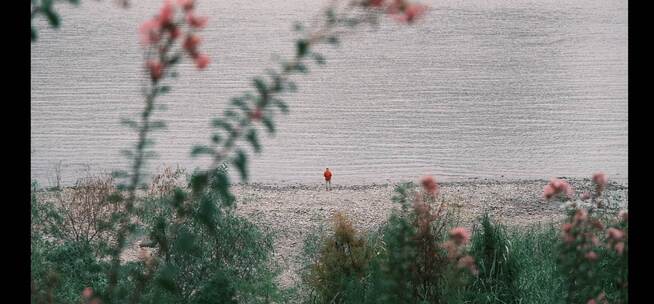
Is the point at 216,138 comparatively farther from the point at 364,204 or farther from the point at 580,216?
the point at 364,204

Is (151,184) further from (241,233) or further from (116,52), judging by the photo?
(116,52)

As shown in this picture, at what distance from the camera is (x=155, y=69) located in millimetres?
723

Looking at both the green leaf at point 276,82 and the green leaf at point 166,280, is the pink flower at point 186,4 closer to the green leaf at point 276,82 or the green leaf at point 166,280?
the green leaf at point 276,82

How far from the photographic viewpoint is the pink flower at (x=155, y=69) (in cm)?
72

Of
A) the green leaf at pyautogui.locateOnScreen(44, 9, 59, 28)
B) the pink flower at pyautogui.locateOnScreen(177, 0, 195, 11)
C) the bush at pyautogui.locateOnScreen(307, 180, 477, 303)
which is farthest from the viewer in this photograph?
the bush at pyautogui.locateOnScreen(307, 180, 477, 303)

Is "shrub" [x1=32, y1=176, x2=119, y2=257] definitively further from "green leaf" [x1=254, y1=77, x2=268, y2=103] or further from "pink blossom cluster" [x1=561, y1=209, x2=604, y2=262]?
"green leaf" [x1=254, y1=77, x2=268, y2=103]

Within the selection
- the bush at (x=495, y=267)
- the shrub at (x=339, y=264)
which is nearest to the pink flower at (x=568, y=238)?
the bush at (x=495, y=267)

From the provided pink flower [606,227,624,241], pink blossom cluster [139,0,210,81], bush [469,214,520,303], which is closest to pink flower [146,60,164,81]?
pink blossom cluster [139,0,210,81]

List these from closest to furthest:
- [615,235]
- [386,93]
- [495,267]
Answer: [615,235]
[495,267]
[386,93]

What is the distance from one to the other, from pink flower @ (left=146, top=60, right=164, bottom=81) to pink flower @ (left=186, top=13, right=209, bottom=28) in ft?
0.17

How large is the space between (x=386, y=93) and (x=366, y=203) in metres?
0.65

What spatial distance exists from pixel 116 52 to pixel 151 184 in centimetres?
85

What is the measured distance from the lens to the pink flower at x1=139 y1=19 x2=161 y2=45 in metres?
0.72

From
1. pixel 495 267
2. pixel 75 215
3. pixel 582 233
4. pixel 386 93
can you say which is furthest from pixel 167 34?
pixel 386 93
